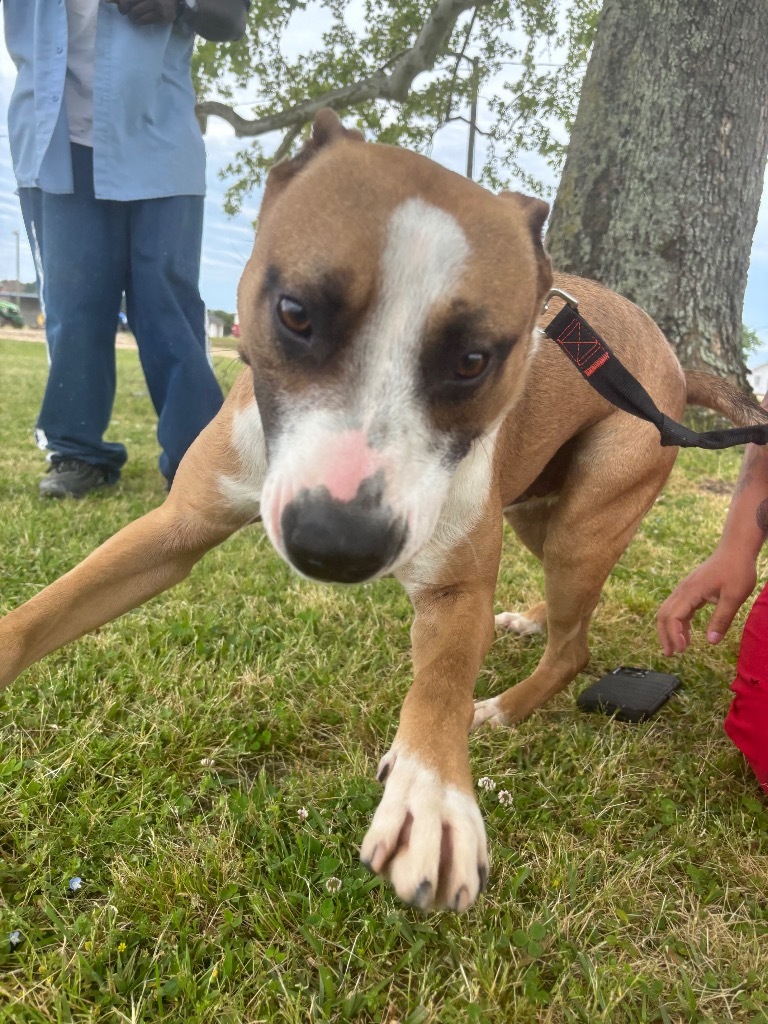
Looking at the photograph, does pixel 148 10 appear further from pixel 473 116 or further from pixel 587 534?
pixel 473 116

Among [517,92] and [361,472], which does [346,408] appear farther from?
[517,92]

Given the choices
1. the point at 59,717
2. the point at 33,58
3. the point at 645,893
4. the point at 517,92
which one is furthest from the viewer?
the point at 517,92

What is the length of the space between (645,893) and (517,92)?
1770 centimetres

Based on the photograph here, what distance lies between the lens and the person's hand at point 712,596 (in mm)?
2594

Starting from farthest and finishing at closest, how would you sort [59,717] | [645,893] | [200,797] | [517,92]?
[517,92], [59,717], [200,797], [645,893]

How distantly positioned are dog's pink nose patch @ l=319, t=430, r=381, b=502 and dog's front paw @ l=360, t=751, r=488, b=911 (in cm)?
66

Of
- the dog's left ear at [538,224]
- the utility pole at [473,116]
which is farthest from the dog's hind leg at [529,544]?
the utility pole at [473,116]

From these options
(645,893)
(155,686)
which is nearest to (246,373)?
(155,686)

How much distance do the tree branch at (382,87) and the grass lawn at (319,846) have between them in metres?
10.8

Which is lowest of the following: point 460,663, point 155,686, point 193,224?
point 155,686

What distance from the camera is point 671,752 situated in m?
2.48

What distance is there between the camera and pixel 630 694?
109 inches

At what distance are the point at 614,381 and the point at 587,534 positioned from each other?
72 centimetres

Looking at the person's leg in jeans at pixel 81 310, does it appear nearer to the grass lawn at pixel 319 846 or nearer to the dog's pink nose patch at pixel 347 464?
the grass lawn at pixel 319 846
